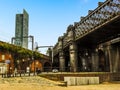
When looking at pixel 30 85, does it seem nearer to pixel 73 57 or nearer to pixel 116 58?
pixel 73 57

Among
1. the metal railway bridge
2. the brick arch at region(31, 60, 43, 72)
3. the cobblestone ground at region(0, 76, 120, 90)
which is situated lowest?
the cobblestone ground at region(0, 76, 120, 90)

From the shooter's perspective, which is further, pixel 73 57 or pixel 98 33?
pixel 73 57

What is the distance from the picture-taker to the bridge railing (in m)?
45.4

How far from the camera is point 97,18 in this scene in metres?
53.1

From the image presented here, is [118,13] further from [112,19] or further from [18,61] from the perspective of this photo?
[18,61]

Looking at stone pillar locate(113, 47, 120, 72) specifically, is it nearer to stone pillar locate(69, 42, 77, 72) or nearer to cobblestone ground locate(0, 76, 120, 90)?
stone pillar locate(69, 42, 77, 72)

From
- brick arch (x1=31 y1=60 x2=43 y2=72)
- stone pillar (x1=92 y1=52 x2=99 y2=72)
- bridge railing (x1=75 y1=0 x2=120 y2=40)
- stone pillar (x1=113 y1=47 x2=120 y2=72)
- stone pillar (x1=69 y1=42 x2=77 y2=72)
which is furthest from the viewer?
brick arch (x1=31 y1=60 x2=43 y2=72)

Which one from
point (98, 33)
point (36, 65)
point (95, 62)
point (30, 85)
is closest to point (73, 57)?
point (95, 62)

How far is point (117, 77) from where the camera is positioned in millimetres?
48719

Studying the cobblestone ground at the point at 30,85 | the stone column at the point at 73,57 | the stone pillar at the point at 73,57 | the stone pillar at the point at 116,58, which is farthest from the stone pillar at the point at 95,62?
the cobblestone ground at the point at 30,85

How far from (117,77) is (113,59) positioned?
47.8 ft

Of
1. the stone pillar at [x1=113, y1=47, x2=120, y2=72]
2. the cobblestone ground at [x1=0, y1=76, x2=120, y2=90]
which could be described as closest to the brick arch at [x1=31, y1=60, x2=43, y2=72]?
the stone pillar at [x1=113, y1=47, x2=120, y2=72]

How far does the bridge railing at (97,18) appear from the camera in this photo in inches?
1789

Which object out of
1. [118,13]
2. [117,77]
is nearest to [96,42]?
[117,77]
